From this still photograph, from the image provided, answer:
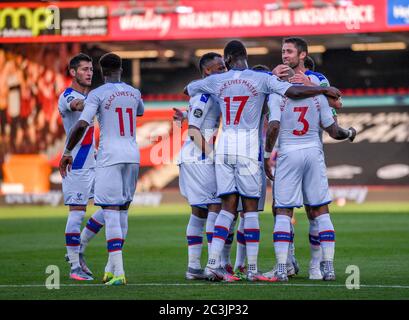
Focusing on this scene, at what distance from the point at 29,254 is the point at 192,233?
4.77 meters

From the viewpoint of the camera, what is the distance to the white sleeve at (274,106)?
11.8 meters

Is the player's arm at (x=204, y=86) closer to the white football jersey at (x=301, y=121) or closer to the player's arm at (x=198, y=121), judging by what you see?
the player's arm at (x=198, y=121)

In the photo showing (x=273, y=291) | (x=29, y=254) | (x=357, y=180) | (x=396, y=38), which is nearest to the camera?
(x=273, y=291)

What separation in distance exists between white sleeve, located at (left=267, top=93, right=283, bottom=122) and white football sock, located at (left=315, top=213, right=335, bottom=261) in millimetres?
1252

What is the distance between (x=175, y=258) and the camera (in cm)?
1550

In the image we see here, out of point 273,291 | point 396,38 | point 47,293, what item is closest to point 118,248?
point 47,293

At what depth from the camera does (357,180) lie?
1245 inches

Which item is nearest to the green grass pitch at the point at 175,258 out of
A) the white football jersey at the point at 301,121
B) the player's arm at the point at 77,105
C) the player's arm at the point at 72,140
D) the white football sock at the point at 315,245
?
the white football sock at the point at 315,245

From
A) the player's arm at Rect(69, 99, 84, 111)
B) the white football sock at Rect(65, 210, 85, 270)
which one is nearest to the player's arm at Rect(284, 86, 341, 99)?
the player's arm at Rect(69, 99, 84, 111)

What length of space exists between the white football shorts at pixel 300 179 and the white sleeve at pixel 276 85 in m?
0.71

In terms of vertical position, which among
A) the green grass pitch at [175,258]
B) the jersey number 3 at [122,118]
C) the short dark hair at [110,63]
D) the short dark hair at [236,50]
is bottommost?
the green grass pitch at [175,258]

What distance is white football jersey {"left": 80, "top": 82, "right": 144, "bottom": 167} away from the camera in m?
11.7

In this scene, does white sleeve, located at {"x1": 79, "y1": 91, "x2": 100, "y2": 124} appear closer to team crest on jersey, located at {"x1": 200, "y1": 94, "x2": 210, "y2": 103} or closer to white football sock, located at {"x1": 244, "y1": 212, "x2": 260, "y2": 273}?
team crest on jersey, located at {"x1": 200, "y1": 94, "x2": 210, "y2": 103}
